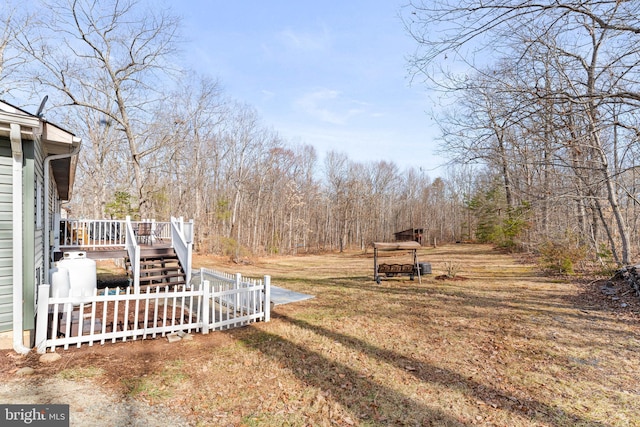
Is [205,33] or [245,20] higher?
[205,33]

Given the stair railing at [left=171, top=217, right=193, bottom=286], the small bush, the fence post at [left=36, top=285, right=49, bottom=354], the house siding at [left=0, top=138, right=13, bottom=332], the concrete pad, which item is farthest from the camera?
the small bush

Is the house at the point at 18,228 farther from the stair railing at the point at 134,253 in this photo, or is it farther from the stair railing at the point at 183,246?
the stair railing at the point at 183,246

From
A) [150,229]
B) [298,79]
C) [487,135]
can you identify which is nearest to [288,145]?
[298,79]

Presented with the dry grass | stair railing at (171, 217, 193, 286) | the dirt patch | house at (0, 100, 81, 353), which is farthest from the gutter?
the dirt patch

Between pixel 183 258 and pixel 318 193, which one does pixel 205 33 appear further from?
pixel 318 193

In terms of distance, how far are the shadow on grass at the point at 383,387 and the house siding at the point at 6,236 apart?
336 cm

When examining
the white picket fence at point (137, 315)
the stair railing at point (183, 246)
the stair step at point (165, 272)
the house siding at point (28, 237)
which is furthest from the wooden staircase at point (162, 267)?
the house siding at point (28, 237)

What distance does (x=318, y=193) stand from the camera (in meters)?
34.8

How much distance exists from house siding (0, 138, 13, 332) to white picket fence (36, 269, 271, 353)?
49cm

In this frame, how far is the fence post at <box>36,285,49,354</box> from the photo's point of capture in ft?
14.3

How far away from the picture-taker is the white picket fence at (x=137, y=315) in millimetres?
4547

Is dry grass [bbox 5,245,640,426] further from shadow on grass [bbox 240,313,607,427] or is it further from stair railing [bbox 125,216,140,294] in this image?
stair railing [bbox 125,216,140,294]

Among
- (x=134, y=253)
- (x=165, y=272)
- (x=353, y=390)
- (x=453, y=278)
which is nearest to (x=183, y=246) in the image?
(x=165, y=272)

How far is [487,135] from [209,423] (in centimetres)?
552
